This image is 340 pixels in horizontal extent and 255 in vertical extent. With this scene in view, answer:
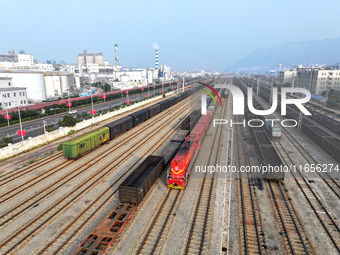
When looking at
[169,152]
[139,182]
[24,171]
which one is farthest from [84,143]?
[139,182]

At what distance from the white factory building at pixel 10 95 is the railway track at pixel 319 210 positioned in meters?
71.3

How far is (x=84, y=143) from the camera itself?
29234 mm

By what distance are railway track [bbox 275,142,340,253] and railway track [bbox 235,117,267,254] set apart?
4619 millimetres

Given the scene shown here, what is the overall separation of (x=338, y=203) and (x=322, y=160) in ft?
35.0

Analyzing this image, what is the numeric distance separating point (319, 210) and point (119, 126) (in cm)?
3026

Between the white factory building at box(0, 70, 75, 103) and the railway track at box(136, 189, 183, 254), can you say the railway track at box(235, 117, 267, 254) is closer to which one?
the railway track at box(136, 189, 183, 254)

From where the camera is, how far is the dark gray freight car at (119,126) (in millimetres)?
36569

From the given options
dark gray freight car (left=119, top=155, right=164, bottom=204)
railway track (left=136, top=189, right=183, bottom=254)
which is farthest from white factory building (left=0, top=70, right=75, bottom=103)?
railway track (left=136, top=189, right=183, bottom=254)

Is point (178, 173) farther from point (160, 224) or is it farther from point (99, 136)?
point (99, 136)

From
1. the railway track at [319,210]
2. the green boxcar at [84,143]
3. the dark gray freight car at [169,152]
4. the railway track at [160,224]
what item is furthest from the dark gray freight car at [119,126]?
the railway track at [319,210]

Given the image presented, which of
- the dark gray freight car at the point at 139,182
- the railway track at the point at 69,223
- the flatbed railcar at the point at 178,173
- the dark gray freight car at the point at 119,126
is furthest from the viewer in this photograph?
the dark gray freight car at the point at 119,126

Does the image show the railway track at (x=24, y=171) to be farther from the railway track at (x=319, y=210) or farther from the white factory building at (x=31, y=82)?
the white factory building at (x=31, y=82)

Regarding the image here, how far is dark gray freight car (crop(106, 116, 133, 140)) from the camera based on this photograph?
1440 inches

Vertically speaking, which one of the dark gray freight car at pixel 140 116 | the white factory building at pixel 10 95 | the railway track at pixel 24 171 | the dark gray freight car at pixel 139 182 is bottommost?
the railway track at pixel 24 171
